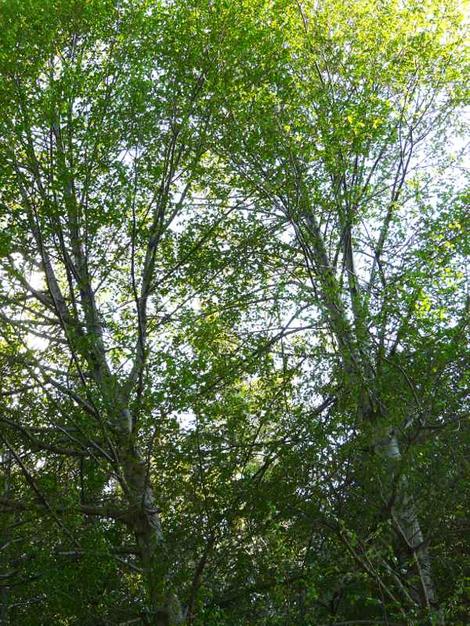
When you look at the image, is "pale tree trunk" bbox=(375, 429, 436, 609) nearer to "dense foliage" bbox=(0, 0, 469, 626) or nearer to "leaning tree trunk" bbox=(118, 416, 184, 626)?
"dense foliage" bbox=(0, 0, 469, 626)

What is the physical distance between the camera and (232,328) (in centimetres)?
1102

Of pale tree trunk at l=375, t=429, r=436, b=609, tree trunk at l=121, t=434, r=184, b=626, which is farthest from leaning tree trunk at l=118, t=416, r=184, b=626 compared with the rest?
pale tree trunk at l=375, t=429, r=436, b=609

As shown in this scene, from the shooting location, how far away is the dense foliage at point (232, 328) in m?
7.32

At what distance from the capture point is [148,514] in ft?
27.3

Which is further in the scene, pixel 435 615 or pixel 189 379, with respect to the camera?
pixel 189 379

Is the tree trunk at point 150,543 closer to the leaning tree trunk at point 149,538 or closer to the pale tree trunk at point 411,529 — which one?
the leaning tree trunk at point 149,538

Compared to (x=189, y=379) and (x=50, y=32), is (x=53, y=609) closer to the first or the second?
(x=189, y=379)

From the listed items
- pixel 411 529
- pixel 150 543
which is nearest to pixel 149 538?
pixel 150 543

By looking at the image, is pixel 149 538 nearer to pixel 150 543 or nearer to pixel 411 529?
pixel 150 543

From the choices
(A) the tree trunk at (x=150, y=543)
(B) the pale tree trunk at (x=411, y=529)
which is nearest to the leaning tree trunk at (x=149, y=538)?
(A) the tree trunk at (x=150, y=543)

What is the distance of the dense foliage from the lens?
732 centimetres

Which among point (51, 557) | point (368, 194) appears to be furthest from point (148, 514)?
point (368, 194)

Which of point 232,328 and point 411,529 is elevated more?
point 232,328

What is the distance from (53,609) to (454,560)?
4.45 metres
